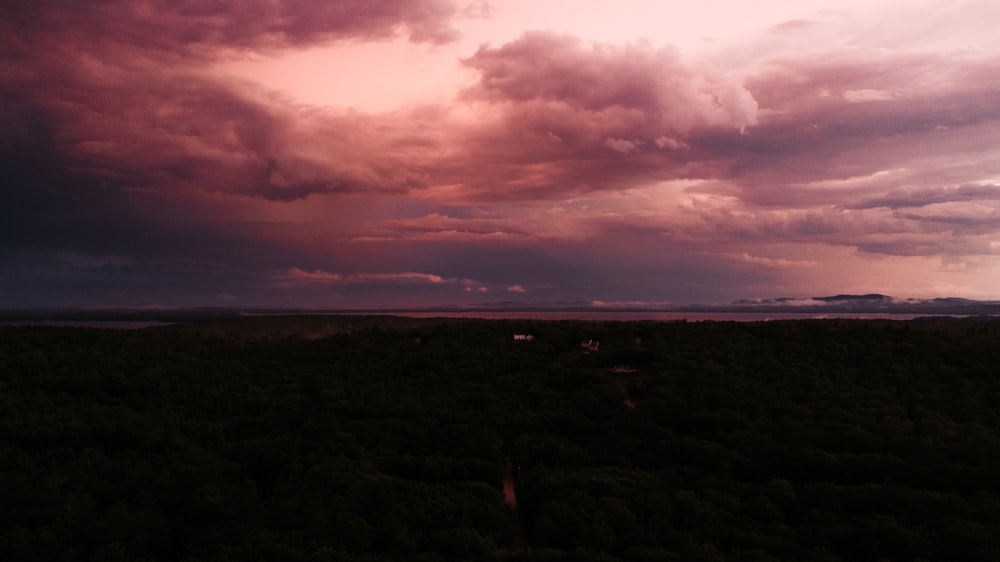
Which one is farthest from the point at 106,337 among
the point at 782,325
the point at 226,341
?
the point at 782,325

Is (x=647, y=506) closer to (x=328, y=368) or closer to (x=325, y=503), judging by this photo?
(x=325, y=503)

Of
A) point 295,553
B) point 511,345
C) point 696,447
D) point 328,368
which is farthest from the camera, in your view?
point 511,345

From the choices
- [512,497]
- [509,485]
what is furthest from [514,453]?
[512,497]

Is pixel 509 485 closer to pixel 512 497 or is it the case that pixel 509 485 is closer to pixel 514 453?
pixel 512 497

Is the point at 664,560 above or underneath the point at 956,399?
underneath

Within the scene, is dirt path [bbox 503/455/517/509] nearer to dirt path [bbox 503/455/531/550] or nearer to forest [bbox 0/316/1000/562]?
dirt path [bbox 503/455/531/550]

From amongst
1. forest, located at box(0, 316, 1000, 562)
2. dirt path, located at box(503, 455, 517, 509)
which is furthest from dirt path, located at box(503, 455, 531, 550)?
forest, located at box(0, 316, 1000, 562)

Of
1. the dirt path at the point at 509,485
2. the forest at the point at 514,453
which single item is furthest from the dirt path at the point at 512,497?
the forest at the point at 514,453

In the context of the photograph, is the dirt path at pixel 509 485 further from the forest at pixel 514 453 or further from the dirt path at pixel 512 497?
the forest at pixel 514 453
